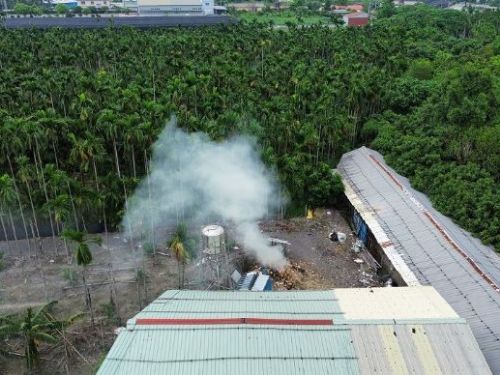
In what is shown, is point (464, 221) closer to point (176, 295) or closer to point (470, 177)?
point (470, 177)

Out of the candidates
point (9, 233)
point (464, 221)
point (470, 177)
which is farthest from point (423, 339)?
point (9, 233)

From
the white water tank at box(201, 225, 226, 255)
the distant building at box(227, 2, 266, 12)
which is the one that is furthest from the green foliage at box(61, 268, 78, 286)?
the distant building at box(227, 2, 266, 12)

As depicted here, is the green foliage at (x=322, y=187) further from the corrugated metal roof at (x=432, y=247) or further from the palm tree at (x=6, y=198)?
→ the palm tree at (x=6, y=198)

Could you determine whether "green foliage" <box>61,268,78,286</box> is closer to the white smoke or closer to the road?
the white smoke

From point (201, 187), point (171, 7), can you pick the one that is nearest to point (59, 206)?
point (201, 187)

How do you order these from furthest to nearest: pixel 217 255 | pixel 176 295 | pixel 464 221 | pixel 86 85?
pixel 86 85
pixel 464 221
pixel 217 255
pixel 176 295

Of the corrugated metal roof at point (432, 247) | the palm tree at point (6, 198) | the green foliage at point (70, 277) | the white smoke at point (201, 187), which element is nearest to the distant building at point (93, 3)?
the white smoke at point (201, 187)

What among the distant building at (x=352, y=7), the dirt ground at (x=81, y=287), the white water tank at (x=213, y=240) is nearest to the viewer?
the dirt ground at (x=81, y=287)
